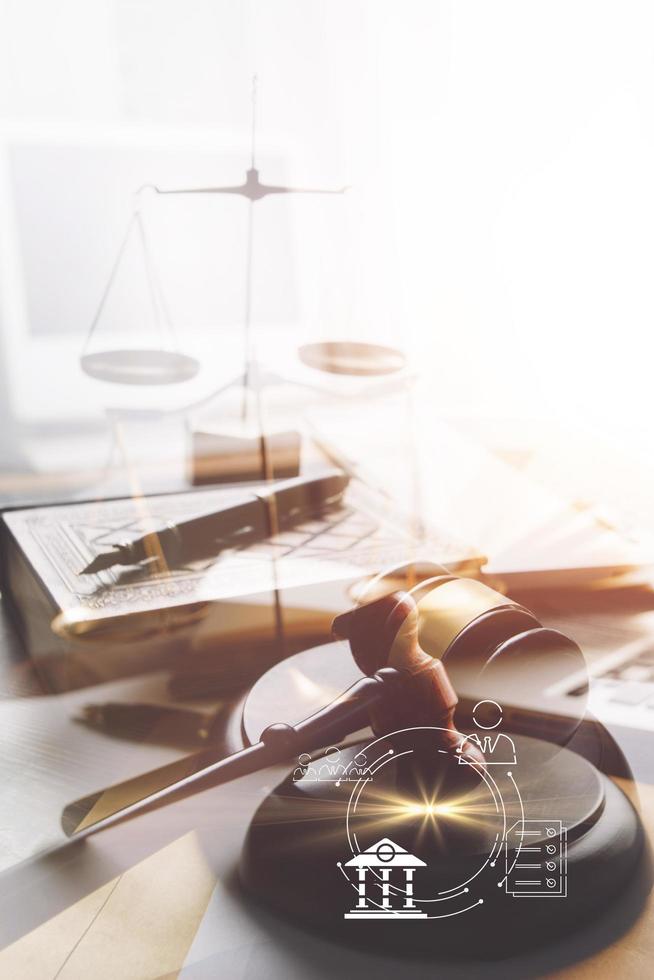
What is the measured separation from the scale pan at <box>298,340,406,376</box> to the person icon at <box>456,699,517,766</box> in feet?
4.22

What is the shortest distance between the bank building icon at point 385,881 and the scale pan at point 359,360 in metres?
1.32

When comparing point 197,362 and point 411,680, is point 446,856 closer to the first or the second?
point 411,680

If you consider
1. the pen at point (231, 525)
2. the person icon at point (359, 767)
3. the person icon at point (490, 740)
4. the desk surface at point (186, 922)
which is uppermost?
the person icon at point (490, 740)

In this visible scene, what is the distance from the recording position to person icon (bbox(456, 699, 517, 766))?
39 centimetres

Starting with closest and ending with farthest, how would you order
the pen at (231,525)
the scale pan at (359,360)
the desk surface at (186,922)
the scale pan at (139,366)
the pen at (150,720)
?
1. the desk surface at (186,922)
2. the pen at (150,720)
3. the pen at (231,525)
4. the scale pan at (359,360)
5. the scale pan at (139,366)

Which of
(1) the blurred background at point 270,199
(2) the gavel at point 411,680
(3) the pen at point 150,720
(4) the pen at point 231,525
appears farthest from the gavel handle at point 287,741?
(1) the blurred background at point 270,199

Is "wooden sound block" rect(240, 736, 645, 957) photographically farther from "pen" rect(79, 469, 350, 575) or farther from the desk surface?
"pen" rect(79, 469, 350, 575)

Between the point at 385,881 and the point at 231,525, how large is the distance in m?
0.53

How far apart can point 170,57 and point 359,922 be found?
229 centimetres

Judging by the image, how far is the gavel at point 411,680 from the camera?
1.27ft

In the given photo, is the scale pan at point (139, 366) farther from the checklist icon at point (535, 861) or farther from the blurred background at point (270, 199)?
the checklist icon at point (535, 861)

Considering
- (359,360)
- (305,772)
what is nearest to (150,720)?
(305,772)

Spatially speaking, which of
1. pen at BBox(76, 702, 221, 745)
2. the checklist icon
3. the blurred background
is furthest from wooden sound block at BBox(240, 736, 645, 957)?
the blurred background

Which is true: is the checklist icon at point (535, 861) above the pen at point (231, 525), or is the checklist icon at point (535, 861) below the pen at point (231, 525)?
above
